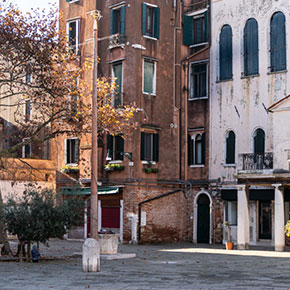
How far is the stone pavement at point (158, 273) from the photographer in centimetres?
1536

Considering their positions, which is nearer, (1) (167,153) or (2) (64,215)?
(2) (64,215)

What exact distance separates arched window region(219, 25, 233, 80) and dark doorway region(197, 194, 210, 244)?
→ 674 centimetres

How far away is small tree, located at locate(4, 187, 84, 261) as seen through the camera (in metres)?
22.1

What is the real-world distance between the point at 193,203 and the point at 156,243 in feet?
10.4

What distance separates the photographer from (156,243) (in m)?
35.4

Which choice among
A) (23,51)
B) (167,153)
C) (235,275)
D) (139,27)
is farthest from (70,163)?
(235,275)

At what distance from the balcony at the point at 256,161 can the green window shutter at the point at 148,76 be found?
7.09 m

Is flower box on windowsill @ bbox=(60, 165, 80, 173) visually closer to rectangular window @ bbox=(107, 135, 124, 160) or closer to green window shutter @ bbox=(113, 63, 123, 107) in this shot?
rectangular window @ bbox=(107, 135, 124, 160)

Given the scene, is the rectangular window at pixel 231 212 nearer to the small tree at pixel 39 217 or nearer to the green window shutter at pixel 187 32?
the green window shutter at pixel 187 32

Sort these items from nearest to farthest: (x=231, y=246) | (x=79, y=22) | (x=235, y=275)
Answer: (x=235, y=275) → (x=231, y=246) → (x=79, y=22)

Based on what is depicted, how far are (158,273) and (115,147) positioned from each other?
17859mm

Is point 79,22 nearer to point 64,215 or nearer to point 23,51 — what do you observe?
point 23,51

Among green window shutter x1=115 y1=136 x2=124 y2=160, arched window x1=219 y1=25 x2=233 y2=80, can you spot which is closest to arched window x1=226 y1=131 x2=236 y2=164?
arched window x1=219 y1=25 x2=233 y2=80

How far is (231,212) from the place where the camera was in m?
35.1
